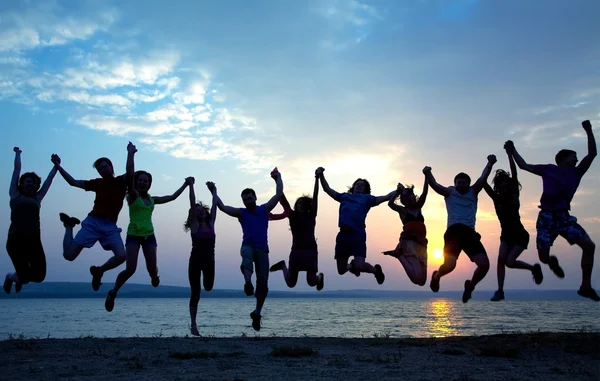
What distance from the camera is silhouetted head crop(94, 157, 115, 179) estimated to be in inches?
405

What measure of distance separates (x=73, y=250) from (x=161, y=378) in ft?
11.1

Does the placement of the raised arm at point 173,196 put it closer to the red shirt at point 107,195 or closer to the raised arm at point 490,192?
the red shirt at point 107,195

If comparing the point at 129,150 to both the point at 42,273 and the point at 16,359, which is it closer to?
the point at 42,273

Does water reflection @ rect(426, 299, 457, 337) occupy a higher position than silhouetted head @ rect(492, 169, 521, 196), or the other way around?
silhouetted head @ rect(492, 169, 521, 196)

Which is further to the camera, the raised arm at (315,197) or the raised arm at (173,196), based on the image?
the raised arm at (315,197)

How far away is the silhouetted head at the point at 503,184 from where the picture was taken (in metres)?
11.0

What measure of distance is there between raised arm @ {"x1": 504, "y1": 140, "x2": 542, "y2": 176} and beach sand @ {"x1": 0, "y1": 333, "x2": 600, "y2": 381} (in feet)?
12.0

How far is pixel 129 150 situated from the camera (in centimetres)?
994

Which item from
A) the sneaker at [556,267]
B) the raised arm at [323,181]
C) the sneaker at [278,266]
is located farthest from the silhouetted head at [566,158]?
the sneaker at [278,266]

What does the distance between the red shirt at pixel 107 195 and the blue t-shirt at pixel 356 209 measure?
4.84 meters

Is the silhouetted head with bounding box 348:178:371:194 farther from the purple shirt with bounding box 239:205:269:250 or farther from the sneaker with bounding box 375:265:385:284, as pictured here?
the purple shirt with bounding box 239:205:269:250

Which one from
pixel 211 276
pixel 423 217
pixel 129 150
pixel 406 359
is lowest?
pixel 406 359

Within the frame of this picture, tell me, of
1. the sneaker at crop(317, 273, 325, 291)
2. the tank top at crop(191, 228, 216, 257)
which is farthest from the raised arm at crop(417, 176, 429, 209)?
the tank top at crop(191, 228, 216, 257)

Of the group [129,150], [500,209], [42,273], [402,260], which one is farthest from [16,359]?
[500,209]
